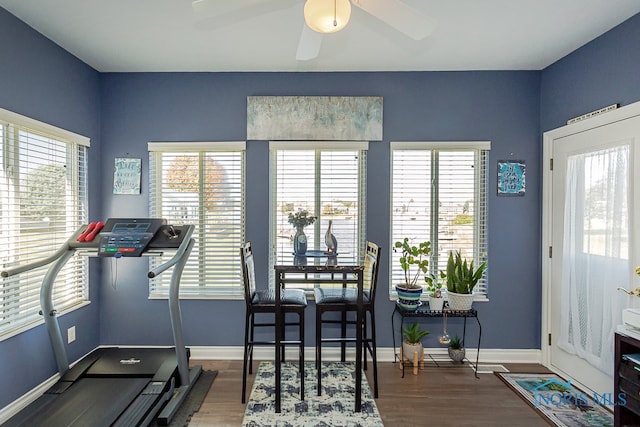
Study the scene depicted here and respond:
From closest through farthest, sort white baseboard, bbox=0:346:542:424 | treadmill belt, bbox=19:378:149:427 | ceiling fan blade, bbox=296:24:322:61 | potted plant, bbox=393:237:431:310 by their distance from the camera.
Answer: ceiling fan blade, bbox=296:24:322:61 → treadmill belt, bbox=19:378:149:427 → potted plant, bbox=393:237:431:310 → white baseboard, bbox=0:346:542:424

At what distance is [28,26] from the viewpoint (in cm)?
241

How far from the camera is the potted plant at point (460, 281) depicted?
289cm

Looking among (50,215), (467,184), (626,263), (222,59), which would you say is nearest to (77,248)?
(50,215)

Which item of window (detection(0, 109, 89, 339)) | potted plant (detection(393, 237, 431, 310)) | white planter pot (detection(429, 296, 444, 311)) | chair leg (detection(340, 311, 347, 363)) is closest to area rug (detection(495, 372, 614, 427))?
white planter pot (detection(429, 296, 444, 311))

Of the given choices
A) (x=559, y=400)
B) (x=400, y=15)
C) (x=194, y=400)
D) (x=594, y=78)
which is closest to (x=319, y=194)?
(x=400, y=15)

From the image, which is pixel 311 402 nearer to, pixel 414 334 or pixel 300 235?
pixel 414 334

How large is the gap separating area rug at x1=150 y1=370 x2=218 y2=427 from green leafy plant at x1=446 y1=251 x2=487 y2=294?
2.26 m

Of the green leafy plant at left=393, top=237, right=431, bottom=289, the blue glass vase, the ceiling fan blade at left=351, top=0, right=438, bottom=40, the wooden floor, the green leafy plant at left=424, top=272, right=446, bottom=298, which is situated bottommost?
the wooden floor

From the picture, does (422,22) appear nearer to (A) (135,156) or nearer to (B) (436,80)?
(B) (436,80)

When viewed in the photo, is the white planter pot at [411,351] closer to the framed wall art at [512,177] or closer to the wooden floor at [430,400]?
the wooden floor at [430,400]

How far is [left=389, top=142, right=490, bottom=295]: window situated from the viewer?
3176 mm

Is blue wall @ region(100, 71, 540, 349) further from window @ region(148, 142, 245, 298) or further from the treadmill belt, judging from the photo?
the treadmill belt

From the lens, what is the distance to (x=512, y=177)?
314cm

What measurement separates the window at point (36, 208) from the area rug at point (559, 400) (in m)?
3.85
